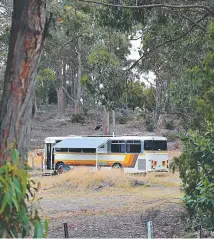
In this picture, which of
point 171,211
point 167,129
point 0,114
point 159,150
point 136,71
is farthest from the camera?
point 167,129

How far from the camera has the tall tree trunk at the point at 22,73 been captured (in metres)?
6.34

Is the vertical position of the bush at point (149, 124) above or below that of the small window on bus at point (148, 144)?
above

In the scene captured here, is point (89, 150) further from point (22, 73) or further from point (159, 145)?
point (22, 73)

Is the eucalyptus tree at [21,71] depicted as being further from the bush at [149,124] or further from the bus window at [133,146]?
the bush at [149,124]

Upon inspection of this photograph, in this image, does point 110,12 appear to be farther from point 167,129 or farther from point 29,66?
point 167,129

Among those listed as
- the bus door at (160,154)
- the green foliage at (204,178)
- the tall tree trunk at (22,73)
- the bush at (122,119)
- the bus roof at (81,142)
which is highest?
the tall tree trunk at (22,73)

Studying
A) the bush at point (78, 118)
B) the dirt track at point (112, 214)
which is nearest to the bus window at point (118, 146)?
the dirt track at point (112, 214)

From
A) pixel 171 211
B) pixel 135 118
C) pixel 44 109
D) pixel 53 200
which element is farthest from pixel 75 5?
pixel 44 109

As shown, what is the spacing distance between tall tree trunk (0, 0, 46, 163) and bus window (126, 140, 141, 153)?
25505mm

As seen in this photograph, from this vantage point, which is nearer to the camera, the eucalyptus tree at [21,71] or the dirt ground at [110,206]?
the eucalyptus tree at [21,71]

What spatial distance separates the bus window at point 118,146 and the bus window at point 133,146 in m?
0.23

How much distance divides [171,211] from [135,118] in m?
39.0

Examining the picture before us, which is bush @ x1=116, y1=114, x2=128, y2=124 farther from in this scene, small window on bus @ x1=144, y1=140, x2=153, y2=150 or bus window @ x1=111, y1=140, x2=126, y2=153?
small window on bus @ x1=144, y1=140, x2=153, y2=150

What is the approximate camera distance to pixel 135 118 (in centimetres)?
5206
